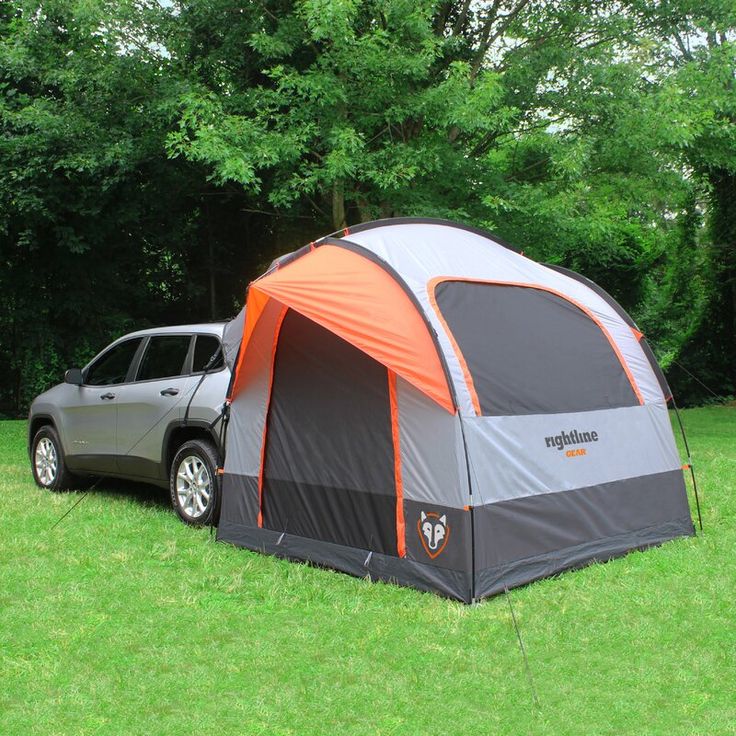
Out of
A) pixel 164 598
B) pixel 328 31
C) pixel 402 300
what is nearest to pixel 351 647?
pixel 164 598

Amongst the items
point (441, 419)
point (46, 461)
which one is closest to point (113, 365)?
point (46, 461)

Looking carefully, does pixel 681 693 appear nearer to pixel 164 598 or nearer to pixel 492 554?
pixel 492 554

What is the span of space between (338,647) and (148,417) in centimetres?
380

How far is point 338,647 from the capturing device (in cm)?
463

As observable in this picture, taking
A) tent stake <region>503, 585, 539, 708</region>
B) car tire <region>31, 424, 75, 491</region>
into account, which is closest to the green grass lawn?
tent stake <region>503, 585, 539, 708</region>

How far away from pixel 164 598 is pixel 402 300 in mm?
2308

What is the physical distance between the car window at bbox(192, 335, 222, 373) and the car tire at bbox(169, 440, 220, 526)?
0.64m

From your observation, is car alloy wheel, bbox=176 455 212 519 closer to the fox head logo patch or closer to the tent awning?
the tent awning

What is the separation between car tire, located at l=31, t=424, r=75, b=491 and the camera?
355 inches

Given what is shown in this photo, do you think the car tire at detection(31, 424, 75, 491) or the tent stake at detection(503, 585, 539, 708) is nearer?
the tent stake at detection(503, 585, 539, 708)

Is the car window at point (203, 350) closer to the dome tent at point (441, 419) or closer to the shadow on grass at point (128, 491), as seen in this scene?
the dome tent at point (441, 419)

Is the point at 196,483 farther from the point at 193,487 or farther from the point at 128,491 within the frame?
the point at 128,491

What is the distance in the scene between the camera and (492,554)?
17.6ft

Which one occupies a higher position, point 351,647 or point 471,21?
point 471,21
